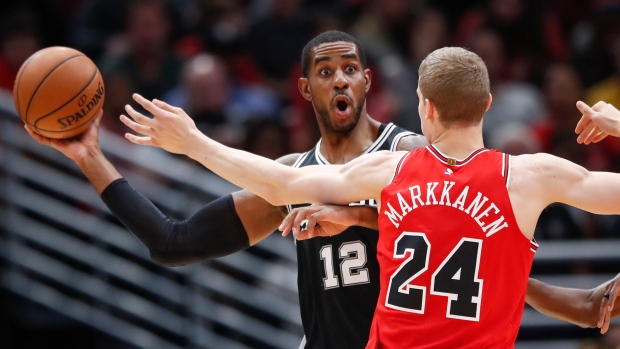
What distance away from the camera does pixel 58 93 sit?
5.34m

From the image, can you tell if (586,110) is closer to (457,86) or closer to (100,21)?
(457,86)

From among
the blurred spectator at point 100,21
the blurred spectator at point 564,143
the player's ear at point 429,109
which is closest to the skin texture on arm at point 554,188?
the player's ear at point 429,109

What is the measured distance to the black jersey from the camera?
4930 millimetres

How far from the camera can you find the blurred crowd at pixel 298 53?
945 centimetres

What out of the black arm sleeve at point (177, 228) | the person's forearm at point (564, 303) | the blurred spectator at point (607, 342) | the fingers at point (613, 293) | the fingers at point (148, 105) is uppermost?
the fingers at point (148, 105)

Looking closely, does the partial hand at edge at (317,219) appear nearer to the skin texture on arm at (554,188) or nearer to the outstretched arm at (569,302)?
the skin texture on arm at (554,188)

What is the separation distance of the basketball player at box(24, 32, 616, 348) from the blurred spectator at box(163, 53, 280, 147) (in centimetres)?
372

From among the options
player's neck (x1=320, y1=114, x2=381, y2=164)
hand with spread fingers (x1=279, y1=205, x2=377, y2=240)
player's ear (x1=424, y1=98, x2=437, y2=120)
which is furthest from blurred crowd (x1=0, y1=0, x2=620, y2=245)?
player's ear (x1=424, y1=98, x2=437, y2=120)

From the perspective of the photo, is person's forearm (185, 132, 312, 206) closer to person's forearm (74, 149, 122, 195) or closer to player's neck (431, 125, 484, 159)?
player's neck (431, 125, 484, 159)

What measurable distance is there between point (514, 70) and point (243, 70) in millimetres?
2870

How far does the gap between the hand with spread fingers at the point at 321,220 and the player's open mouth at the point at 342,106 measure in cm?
88

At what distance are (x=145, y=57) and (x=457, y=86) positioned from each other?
663 centimetres

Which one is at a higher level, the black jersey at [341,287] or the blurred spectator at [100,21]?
the blurred spectator at [100,21]

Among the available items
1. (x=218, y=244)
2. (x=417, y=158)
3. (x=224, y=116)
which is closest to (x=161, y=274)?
(x=224, y=116)
